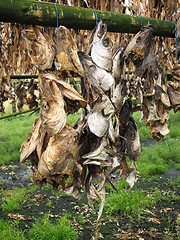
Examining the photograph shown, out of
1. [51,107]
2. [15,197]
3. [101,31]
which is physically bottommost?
[15,197]

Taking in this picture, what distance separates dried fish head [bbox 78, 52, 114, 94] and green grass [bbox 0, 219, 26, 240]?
6.85ft

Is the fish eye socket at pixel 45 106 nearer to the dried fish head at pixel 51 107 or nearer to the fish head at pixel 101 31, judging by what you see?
the dried fish head at pixel 51 107

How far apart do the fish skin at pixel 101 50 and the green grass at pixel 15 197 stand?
280cm

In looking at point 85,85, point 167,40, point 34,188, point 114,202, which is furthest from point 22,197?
point 85,85

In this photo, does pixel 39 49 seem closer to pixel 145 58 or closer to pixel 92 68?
pixel 92 68

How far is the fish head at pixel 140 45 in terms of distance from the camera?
1120mm

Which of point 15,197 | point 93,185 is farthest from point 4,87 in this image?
point 93,185

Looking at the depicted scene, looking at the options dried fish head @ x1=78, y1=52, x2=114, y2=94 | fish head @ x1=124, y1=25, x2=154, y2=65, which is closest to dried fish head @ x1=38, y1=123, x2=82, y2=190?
dried fish head @ x1=78, y1=52, x2=114, y2=94

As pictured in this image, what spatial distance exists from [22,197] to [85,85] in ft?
9.83

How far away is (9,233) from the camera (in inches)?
102

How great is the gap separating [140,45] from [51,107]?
1.67 ft

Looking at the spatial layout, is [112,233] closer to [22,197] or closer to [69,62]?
[22,197]

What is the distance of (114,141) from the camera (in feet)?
3.22

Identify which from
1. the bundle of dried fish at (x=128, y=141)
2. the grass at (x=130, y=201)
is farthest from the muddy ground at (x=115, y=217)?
the bundle of dried fish at (x=128, y=141)
